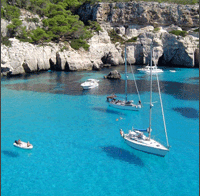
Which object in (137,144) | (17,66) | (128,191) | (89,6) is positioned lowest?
(128,191)

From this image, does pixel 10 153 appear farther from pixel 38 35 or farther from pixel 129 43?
pixel 129 43

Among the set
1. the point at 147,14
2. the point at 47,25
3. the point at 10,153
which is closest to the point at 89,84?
the point at 10,153

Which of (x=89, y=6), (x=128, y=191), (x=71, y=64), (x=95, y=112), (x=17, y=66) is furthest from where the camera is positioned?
(x=89, y=6)

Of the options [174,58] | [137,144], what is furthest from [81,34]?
[137,144]

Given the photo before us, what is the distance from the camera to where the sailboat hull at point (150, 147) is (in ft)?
78.4

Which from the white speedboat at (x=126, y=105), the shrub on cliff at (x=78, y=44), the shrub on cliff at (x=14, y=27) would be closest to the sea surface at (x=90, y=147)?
the white speedboat at (x=126, y=105)

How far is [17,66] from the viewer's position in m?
66.1

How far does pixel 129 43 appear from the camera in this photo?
302ft

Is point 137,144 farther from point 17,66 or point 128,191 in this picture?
point 17,66

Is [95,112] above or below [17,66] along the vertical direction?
below

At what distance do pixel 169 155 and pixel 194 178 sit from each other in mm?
4085

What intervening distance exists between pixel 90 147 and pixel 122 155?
12.5ft

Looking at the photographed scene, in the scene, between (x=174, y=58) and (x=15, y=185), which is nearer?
(x=15, y=185)

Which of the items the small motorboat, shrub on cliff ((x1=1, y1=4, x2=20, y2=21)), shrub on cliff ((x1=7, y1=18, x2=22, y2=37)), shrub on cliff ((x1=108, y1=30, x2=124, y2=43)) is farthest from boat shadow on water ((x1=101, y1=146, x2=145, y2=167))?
shrub on cliff ((x1=108, y1=30, x2=124, y2=43))
